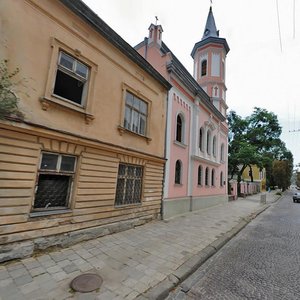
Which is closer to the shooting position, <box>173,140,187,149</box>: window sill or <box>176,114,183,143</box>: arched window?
<box>173,140,187,149</box>: window sill

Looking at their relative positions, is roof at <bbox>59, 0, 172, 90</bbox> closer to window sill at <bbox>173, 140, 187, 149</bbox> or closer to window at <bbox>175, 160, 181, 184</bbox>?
window sill at <bbox>173, 140, 187, 149</bbox>

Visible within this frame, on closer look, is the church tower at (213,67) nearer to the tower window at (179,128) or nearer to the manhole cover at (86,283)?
the tower window at (179,128)

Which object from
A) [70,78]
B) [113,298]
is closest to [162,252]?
[113,298]

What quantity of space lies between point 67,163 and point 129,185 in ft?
9.91

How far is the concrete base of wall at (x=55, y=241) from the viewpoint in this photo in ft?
14.0

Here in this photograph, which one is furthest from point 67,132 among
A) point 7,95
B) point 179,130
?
point 179,130

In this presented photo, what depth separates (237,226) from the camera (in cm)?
912

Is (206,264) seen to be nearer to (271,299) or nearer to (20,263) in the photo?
(271,299)

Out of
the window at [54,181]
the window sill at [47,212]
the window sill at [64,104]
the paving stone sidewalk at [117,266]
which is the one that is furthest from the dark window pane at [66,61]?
the paving stone sidewalk at [117,266]

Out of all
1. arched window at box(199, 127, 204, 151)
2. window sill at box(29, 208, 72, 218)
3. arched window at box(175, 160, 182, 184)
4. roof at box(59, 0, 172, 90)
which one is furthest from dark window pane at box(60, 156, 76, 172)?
arched window at box(199, 127, 204, 151)

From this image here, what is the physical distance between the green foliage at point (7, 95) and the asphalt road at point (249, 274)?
5.19 meters

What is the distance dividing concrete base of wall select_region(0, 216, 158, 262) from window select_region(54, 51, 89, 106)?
401 cm

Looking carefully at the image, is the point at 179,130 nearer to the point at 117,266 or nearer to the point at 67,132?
the point at 67,132

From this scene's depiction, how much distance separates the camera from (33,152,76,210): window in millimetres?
5152
